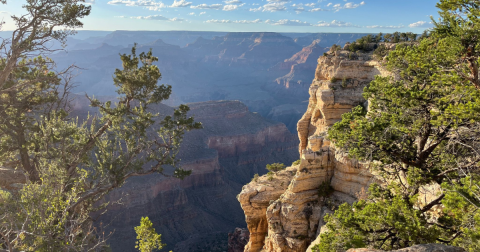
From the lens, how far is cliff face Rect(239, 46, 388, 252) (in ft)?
63.4

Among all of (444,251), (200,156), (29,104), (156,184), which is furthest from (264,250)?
(200,156)

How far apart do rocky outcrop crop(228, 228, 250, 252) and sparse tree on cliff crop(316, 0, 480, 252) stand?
1302 inches

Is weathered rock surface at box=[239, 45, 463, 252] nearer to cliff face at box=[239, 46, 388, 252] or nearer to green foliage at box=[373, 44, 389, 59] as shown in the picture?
cliff face at box=[239, 46, 388, 252]

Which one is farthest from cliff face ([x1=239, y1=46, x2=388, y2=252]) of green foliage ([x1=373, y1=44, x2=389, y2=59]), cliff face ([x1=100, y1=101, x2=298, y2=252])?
cliff face ([x1=100, y1=101, x2=298, y2=252])

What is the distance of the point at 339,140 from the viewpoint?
493 inches

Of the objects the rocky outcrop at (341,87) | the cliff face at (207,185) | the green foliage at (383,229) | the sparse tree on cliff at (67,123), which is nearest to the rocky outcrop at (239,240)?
the cliff face at (207,185)

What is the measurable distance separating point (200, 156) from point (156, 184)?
581 inches

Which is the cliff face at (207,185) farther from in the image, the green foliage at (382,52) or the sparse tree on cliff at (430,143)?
the sparse tree on cliff at (430,143)

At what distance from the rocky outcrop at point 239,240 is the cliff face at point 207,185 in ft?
15.9

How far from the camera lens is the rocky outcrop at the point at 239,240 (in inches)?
1676

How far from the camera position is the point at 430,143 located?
1091 cm

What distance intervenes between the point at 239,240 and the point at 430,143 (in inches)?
1452

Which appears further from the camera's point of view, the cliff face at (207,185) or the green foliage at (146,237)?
the cliff face at (207,185)

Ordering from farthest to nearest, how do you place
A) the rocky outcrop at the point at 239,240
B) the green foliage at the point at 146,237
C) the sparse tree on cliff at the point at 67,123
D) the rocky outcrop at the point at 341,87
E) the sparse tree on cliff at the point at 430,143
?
the rocky outcrop at the point at 239,240
the rocky outcrop at the point at 341,87
the sparse tree on cliff at the point at 67,123
the green foliage at the point at 146,237
the sparse tree on cliff at the point at 430,143
